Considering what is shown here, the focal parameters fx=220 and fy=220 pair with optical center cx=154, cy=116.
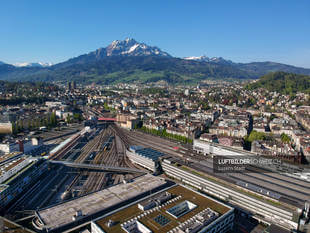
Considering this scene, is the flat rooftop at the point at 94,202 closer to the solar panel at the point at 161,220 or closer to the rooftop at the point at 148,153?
the solar panel at the point at 161,220

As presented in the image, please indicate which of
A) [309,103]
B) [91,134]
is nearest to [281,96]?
[309,103]

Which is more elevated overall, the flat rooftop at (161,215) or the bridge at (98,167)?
the flat rooftop at (161,215)

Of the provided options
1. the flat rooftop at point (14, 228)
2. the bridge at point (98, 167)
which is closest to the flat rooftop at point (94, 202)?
the flat rooftop at point (14, 228)

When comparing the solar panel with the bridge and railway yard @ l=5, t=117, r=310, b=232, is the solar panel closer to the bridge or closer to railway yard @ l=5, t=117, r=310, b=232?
railway yard @ l=5, t=117, r=310, b=232

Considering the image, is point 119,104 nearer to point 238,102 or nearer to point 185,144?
point 238,102

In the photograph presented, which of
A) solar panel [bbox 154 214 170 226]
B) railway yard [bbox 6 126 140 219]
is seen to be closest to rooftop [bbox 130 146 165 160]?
railway yard [bbox 6 126 140 219]

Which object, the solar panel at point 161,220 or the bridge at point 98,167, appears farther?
the bridge at point 98,167
